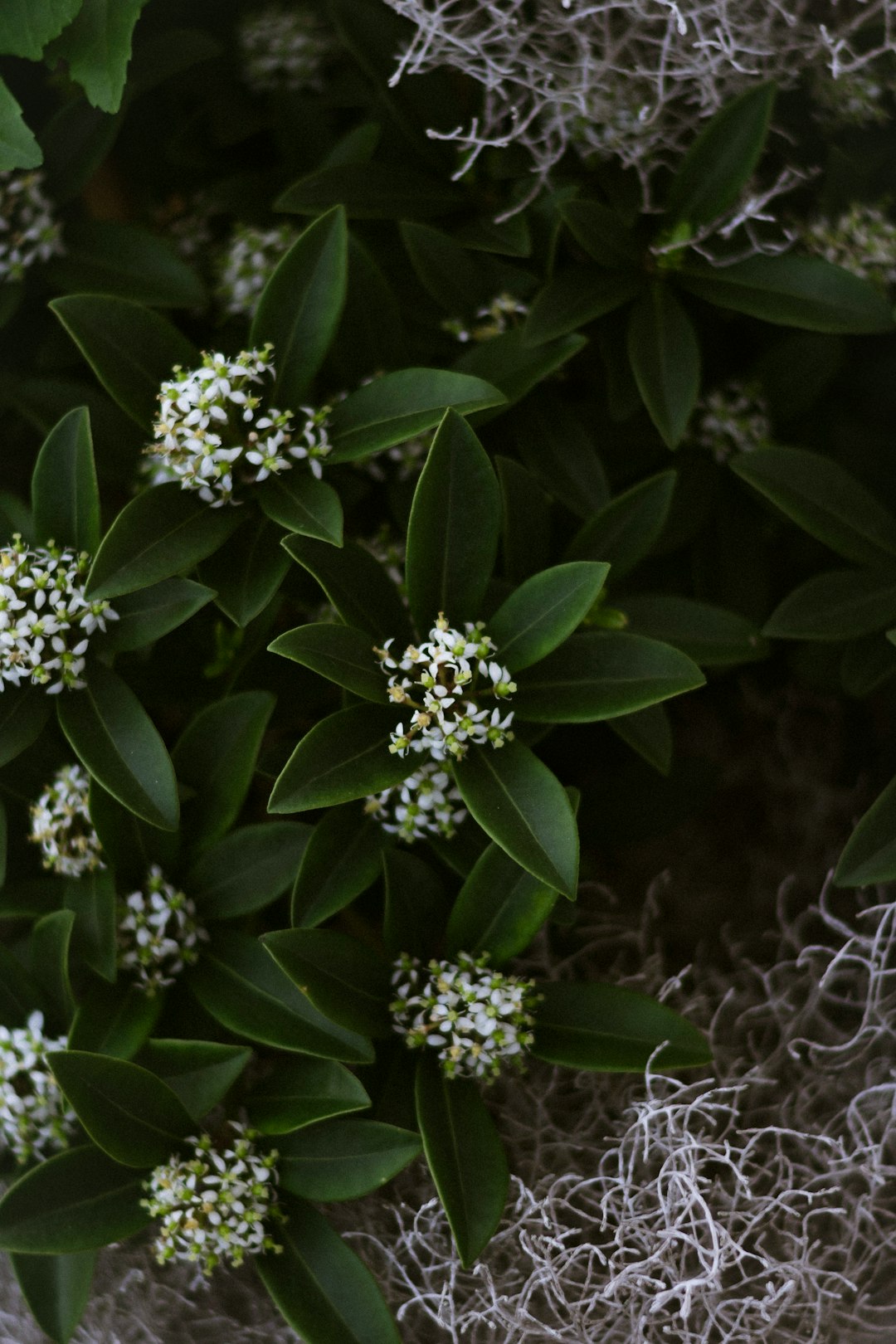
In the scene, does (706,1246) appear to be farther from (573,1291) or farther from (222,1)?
(222,1)

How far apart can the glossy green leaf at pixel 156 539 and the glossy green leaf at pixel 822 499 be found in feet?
1.60

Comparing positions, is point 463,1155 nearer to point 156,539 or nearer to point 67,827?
point 67,827

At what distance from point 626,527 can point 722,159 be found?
0.38m

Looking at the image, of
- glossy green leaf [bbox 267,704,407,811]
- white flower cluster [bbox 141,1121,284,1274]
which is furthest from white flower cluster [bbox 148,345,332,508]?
white flower cluster [bbox 141,1121,284,1274]

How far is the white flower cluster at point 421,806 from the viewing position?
95 cm

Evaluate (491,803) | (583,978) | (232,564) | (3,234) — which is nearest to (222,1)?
(3,234)

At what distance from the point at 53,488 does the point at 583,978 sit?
28.8 inches

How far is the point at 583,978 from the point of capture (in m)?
1.23

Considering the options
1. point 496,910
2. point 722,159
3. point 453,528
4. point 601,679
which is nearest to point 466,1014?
point 496,910

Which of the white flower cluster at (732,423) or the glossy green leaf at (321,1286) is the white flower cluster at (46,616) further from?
the white flower cluster at (732,423)

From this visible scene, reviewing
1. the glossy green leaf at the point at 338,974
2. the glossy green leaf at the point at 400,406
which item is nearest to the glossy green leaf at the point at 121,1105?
the glossy green leaf at the point at 338,974

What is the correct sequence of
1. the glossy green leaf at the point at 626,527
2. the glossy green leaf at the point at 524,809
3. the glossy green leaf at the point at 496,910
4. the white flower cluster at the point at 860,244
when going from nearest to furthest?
the glossy green leaf at the point at 524,809, the glossy green leaf at the point at 496,910, the glossy green leaf at the point at 626,527, the white flower cluster at the point at 860,244

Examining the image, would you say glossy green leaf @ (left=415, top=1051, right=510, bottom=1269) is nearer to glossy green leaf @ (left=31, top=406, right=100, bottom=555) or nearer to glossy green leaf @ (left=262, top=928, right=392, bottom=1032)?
glossy green leaf @ (left=262, top=928, right=392, bottom=1032)

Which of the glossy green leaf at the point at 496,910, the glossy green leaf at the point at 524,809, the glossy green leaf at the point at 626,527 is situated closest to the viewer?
the glossy green leaf at the point at 524,809
